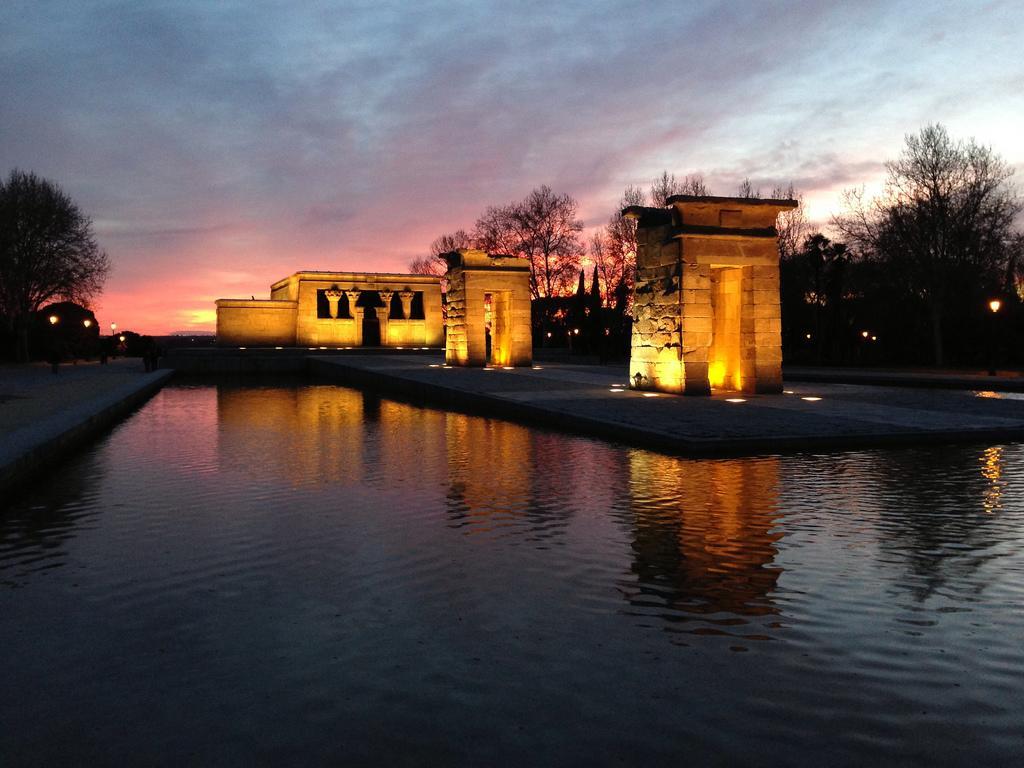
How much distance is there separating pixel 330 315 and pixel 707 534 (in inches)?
1843

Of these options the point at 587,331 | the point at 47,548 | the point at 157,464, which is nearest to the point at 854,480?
the point at 47,548

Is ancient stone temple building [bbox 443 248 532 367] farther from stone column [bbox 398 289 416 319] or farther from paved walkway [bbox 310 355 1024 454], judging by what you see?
stone column [bbox 398 289 416 319]

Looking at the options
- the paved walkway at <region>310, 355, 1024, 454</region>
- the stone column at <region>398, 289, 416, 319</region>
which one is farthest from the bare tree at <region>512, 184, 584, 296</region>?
the paved walkway at <region>310, 355, 1024, 454</region>

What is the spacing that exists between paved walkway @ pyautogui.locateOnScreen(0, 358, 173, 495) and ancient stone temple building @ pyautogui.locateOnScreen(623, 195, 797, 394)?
442 inches

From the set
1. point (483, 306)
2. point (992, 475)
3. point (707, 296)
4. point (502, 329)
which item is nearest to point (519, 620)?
point (992, 475)

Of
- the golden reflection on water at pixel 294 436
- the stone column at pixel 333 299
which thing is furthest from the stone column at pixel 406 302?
the golden reflection on water at pixel 294 436

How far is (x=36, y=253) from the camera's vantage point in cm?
4409

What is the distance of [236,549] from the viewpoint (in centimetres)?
625

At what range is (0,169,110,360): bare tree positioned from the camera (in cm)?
4325

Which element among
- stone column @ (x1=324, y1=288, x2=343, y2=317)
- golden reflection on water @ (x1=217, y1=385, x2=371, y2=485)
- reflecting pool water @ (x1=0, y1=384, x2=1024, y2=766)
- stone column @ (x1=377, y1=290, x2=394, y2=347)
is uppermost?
stone column @ (x1=324, y1=288, x2=343, y2=317)

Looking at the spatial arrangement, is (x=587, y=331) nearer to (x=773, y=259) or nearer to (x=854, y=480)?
(x=773, y=259)

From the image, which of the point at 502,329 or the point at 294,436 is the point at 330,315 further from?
the point at 294,436

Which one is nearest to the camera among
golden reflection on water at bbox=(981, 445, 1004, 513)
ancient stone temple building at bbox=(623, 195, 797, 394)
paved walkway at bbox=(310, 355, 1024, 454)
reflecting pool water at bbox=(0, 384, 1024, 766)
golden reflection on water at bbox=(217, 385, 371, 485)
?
reflecting pool water at bbox=(0, 384, 1024, 766)

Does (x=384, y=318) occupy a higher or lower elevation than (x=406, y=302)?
lower
